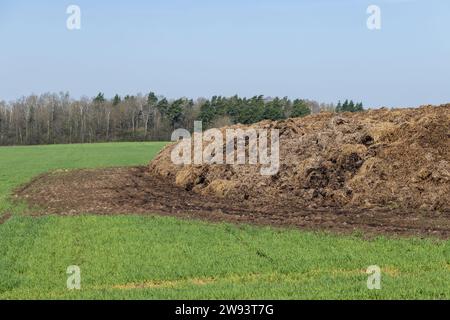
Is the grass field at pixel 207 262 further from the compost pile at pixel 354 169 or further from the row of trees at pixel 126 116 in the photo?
the row of trees at pixel 126 116

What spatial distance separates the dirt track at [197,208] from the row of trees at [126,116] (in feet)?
241

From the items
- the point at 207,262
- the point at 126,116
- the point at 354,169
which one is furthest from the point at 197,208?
the point at 126,116

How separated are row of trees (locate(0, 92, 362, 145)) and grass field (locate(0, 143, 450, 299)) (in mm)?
83171

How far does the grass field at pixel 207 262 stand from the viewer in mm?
8406

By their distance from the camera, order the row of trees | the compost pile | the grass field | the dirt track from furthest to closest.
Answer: the row of trees < the compost pile < the dirt track < the grass field

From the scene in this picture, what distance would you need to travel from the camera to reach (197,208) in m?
17.8

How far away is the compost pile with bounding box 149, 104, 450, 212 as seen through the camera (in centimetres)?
1733

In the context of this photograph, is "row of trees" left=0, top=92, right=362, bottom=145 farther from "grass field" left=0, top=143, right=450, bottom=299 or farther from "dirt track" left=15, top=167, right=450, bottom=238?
"grass field" left=0, top=143, right=450, bottom=299

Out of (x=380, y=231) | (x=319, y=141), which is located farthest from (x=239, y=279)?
(x=319, y=141)

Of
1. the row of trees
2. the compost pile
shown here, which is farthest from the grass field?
the row of trees

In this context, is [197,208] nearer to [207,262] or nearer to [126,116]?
[207,262]

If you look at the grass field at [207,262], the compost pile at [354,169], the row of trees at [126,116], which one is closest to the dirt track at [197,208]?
the compost pile at [354,169]

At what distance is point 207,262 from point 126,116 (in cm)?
10793
